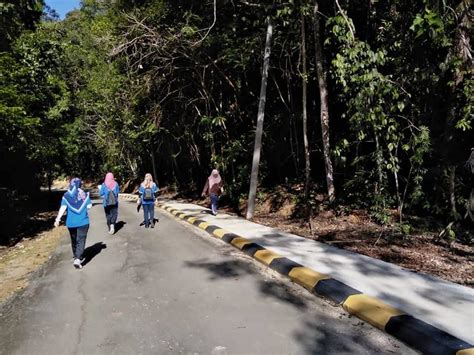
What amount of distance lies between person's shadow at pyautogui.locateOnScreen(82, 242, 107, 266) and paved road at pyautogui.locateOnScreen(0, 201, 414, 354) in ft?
1.79

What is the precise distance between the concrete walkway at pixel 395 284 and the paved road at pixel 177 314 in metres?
0.60

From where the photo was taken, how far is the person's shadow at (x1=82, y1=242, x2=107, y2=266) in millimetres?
8327

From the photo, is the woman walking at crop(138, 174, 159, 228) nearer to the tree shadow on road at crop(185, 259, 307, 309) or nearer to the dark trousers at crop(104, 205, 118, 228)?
the dark trousers at crop(104, 205, 118, 228)

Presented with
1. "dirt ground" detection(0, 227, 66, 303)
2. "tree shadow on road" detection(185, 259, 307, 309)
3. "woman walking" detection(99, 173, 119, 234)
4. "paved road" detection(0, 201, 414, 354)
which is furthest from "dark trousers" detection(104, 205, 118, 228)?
"tree shadow on road" detection(185, 259, 307, 309)

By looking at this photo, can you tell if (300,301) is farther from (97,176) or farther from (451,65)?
(97,176)

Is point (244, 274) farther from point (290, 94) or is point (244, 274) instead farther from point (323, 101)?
point (290, 94)

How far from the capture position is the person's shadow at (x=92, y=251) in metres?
8.33

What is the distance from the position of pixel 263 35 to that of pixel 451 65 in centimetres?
654

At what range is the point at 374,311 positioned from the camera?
4480 mm

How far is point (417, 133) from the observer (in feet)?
30.9

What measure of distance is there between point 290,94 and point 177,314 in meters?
10.2

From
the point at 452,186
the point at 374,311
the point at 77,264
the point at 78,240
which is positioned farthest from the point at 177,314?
the point at 452,186

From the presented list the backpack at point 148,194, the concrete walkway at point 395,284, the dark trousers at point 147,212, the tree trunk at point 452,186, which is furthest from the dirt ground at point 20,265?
the tree trunk at point 452,186

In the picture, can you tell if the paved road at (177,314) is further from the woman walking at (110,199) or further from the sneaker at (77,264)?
the woman walking at (110,199)
